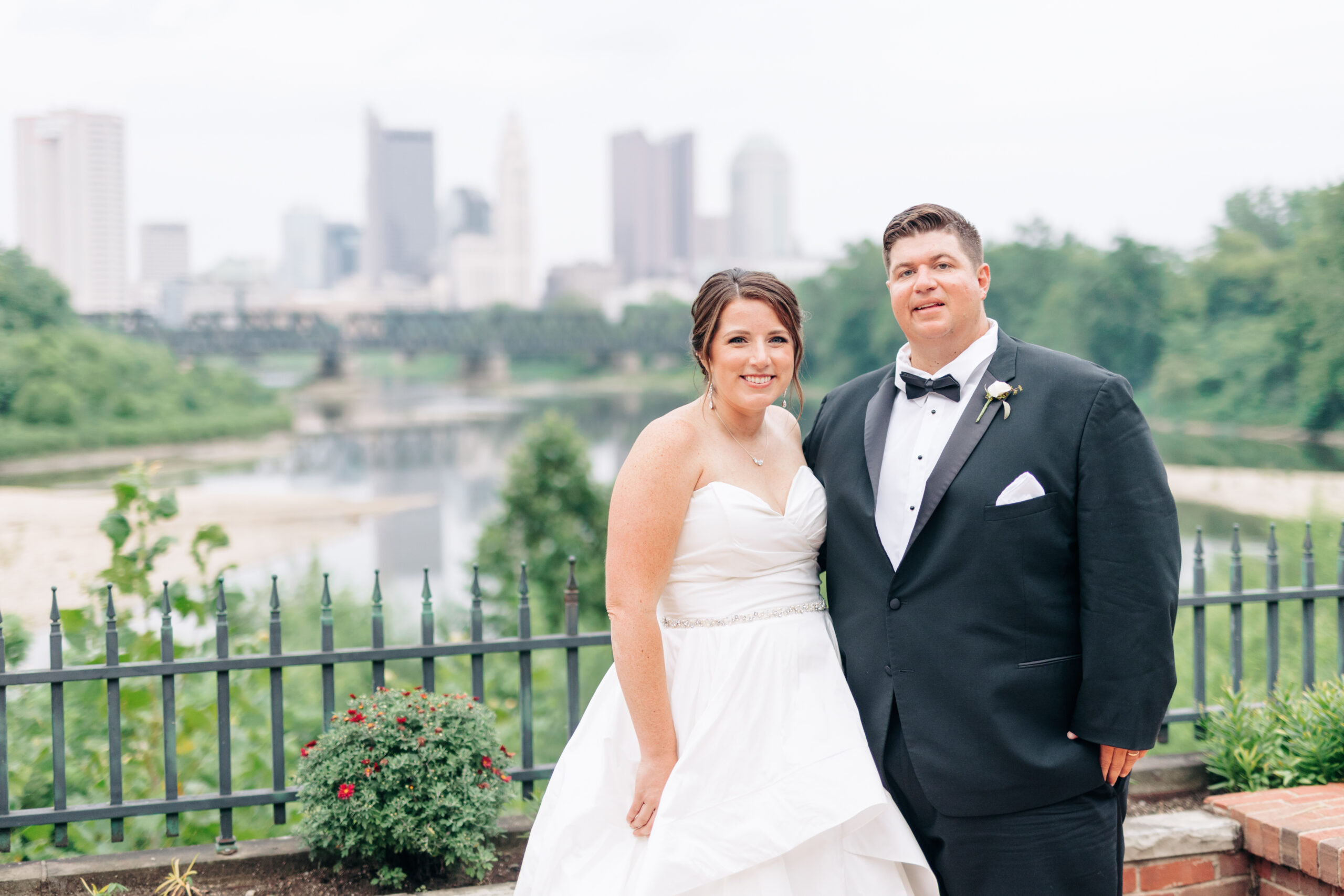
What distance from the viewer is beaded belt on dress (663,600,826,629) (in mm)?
1900

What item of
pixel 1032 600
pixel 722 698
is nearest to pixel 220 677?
pixel 722 698

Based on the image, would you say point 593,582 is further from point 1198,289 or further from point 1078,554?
point 1198,289

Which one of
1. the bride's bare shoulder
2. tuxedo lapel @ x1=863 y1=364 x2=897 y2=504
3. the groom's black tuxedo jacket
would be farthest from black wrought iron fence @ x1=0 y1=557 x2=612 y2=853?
the groom's black tuxedo jacket

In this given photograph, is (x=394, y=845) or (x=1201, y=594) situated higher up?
(x=1201, y=594)

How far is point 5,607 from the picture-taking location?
36.7ft

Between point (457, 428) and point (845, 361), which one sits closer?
point (845, 361)

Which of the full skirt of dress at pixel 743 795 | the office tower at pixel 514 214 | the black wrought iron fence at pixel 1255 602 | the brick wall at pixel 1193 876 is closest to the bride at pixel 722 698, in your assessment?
the full skirt of dress at pixel 743 795

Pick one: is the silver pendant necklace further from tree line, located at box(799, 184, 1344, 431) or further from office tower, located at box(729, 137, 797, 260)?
office tower, located at box(729, 137, 797, 260)

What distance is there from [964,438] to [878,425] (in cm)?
21

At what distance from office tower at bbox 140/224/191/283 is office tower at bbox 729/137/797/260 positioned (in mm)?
26354

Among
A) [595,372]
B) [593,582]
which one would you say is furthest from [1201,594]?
[595,372]

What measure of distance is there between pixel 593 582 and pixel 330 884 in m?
9.68

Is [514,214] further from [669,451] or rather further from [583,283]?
[669,451]

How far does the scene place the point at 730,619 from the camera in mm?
1899
